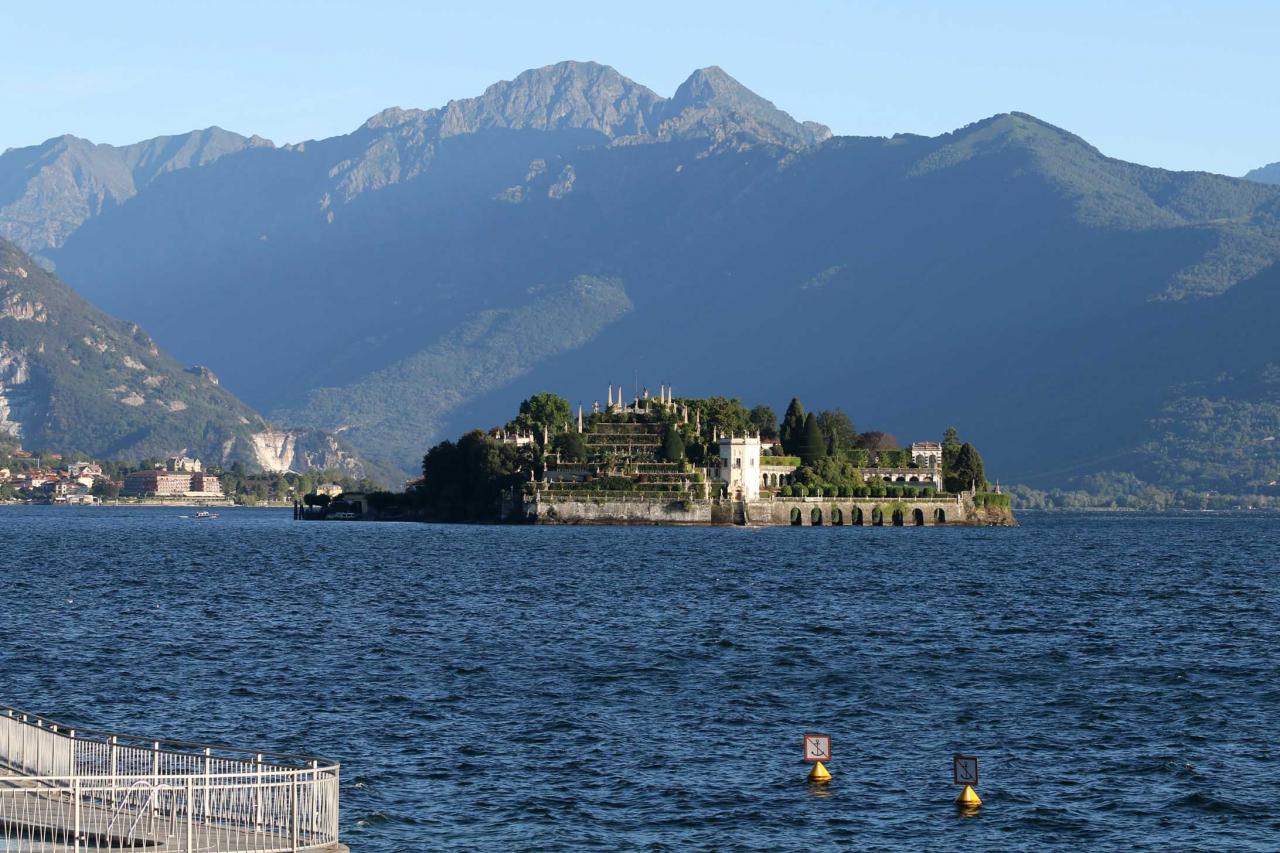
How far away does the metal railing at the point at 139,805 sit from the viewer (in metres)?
42.5

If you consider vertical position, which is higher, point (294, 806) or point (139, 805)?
point (294, 806)

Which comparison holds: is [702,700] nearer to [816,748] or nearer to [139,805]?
[816,748]

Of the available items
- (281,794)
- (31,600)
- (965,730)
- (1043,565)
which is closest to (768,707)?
(965,730)

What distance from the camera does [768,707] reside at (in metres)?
74.1

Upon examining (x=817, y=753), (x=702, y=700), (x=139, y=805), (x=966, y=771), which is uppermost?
(x=139, y=805)

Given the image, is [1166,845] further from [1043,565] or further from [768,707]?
[1043,565]

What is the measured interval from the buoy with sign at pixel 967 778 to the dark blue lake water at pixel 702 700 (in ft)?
2.87

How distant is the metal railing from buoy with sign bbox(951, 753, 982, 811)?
730 inches

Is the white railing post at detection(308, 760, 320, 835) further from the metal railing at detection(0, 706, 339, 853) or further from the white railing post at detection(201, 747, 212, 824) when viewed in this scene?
the white railing post at detection(201, 747, 212, 824)

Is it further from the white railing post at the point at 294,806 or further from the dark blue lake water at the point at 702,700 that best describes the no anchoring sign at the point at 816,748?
the white railing post at the point at 294,806

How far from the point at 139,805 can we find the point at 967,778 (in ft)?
74.9

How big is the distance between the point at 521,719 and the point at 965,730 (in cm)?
1489

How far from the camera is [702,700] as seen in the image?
2982 inches

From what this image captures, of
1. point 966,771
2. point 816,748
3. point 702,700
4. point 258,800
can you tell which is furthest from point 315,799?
point 702,700
